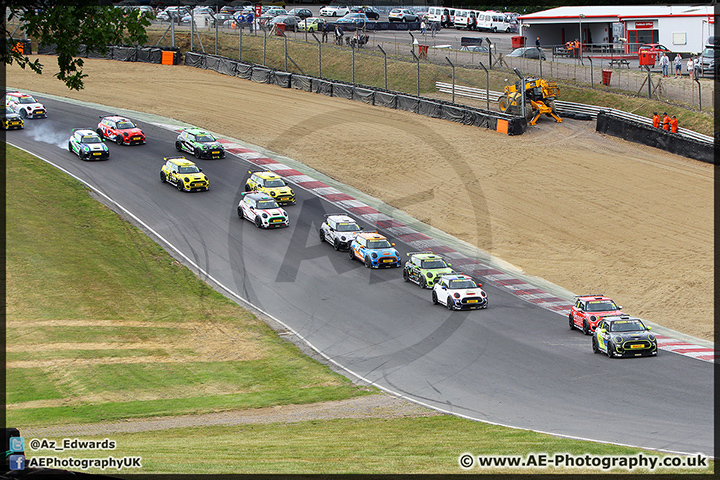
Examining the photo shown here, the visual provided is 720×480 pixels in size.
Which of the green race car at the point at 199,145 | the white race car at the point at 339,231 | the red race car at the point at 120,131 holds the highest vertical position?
the red race car at the point at 120,131

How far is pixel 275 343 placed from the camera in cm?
2469

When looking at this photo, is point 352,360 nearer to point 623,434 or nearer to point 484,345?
point 484,345

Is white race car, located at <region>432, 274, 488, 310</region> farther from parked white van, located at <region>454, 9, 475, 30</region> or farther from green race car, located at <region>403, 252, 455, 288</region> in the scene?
parked white van, located at <region>454, 9, 475, 30</region>

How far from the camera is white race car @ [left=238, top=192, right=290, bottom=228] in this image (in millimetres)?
35062

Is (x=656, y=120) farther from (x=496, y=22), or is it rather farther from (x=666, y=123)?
(x=496, y=22)

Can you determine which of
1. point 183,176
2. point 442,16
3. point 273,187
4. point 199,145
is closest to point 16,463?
point 273,187

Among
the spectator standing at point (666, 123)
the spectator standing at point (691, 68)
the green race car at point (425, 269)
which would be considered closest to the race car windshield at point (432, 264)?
the green race car at point (425, 269)

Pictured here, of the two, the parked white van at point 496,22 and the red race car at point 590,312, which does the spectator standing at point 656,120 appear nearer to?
the red race car at point 590,312

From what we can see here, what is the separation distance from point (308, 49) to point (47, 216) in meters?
38.4

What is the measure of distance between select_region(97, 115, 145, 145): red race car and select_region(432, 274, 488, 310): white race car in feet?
78.6

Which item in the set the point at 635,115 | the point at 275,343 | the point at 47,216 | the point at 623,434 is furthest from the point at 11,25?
the point at 623,434

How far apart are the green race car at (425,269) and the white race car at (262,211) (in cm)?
727

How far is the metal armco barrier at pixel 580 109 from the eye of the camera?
44.9 m

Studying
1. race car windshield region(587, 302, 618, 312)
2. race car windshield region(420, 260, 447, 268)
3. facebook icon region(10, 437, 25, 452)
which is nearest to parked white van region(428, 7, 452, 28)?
race car windshield region(420, 260, 447, 268)
